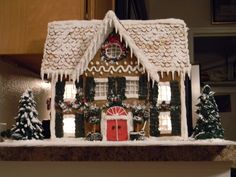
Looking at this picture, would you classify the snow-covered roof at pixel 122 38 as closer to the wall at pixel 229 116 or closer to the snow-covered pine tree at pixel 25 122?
the snow-covered pine tree at pixel 25 122

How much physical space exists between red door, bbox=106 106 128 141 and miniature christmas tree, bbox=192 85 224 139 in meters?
0.20

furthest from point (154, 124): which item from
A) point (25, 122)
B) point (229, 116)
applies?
point (229, 116)

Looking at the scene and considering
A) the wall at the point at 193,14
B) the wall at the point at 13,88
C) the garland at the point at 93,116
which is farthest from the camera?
the wall at the point at 193,14

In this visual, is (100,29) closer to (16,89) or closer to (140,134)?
(140,134)

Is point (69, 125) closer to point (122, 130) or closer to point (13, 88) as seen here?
point (122, 130)

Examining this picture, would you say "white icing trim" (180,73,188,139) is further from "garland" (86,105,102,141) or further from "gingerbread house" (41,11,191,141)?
"garland" (86,105,102,141)

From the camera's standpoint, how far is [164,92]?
3.74 feet

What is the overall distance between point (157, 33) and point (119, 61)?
5.7 inches

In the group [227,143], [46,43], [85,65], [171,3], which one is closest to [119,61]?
[85,65]

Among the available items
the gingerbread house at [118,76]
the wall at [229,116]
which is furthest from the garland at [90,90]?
the wall at [229,116]

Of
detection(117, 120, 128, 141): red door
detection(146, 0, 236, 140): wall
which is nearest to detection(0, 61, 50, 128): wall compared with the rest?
detection(117, 120, 128, 141): red door

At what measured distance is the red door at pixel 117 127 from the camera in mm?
1088

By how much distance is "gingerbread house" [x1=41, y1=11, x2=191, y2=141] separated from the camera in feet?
3.68

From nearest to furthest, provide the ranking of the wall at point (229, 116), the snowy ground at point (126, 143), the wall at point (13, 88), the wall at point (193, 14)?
the snowy ground at point (126, 143), the wall at point (13, 88), the wall at point (193, 14), the wall at point (229, 116)
